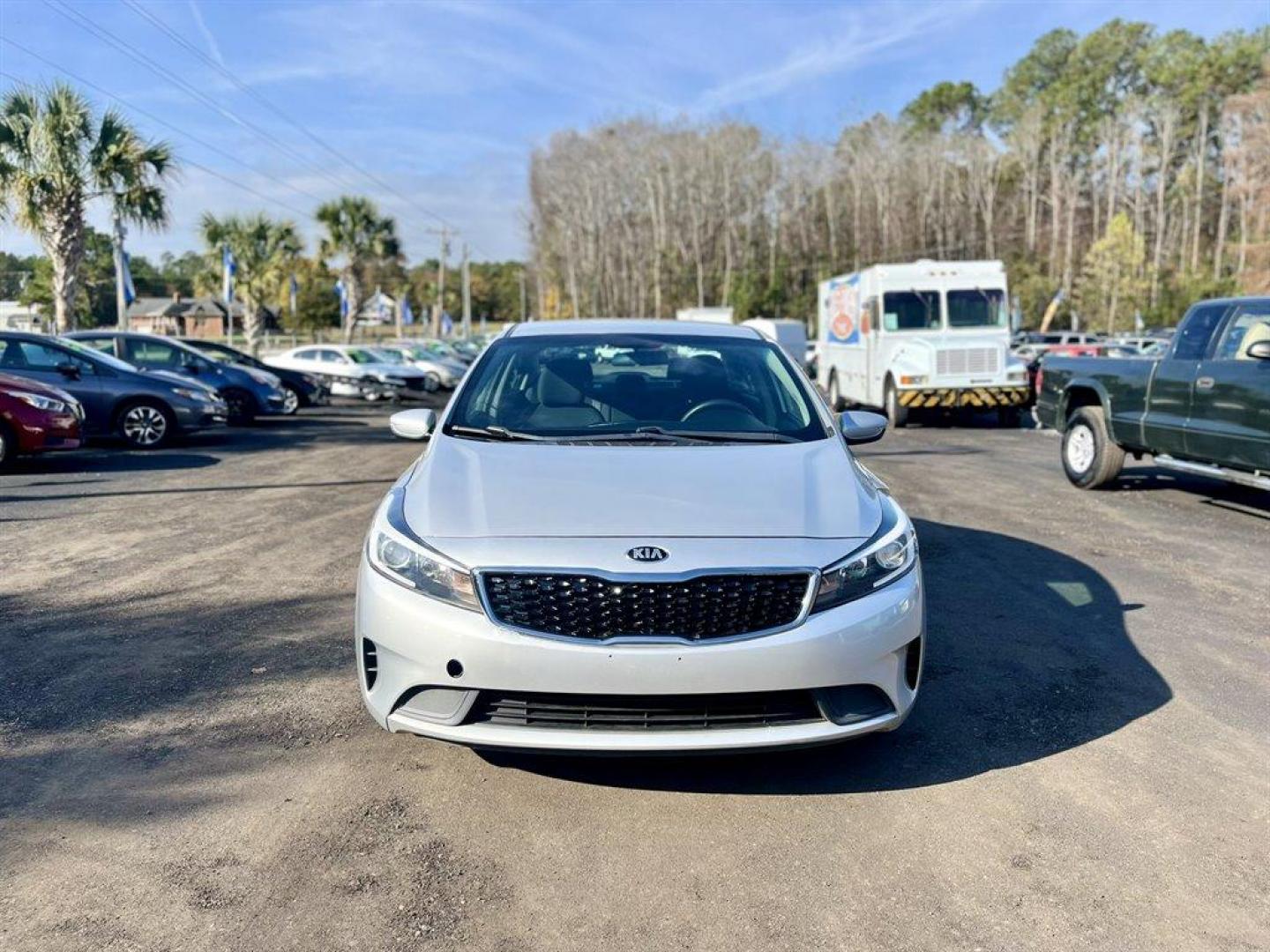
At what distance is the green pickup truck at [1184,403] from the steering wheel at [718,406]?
5476 millimetres

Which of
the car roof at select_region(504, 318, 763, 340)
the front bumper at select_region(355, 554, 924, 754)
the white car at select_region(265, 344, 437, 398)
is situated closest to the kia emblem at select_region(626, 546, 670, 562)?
the front bumper at select_region(355, 554, 924, 754)

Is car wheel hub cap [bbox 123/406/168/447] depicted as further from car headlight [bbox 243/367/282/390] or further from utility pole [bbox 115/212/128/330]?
utility pole [bbox 115/212/128/330]

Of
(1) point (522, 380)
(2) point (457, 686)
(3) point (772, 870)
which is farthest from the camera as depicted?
(1) point (522, 380)

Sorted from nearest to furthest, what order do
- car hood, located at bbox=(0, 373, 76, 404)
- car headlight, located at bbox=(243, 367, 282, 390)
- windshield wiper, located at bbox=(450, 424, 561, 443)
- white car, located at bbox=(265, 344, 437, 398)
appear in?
windshield wiper, located at bbox=(450, 424, 561, 443), car hood, located at bbox=(0, 373, 76, 404), car headlight, located at bbox=(243, 367, 282, 390), white car, located at bbox=(265, 344, 437, 398)

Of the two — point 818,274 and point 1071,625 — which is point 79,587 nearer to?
point 1071,625

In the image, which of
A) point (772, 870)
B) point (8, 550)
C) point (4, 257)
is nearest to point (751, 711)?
point (772, 870)

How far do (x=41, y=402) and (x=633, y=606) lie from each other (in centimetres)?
1033

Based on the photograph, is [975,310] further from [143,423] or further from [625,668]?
[625,668]

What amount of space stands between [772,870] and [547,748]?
0.77m

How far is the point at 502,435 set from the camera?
4699 millimetres

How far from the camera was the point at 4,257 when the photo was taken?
3275cm

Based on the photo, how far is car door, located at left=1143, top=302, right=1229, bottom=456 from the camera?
9.63 metres

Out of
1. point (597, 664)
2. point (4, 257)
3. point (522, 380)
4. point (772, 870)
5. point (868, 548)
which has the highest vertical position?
point (4, 257)

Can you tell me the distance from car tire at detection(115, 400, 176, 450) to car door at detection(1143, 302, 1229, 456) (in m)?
11.9
